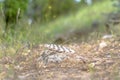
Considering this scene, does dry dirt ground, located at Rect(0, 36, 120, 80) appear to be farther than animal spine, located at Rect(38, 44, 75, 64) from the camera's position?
No

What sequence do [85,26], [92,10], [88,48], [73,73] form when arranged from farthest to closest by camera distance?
1. [92,10]
2. [85,26]
3. [88,48]
4. [73,73]

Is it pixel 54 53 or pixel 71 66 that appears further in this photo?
pixel 54 53

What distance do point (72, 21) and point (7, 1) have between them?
3886 millimetres

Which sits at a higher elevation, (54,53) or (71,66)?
(54,53)

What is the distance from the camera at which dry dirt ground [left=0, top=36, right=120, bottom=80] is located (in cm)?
303

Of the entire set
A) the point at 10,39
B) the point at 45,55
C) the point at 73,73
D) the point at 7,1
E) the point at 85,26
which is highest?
the point at 7,1

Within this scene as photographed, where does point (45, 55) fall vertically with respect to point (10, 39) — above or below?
below

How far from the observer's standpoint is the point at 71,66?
3.42m

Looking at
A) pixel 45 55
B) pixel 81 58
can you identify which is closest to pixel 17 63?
pixel 45 55

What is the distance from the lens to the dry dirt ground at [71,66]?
119 inches

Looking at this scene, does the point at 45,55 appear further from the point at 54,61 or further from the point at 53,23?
the point at 53,23

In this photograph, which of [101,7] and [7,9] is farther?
[101,7]

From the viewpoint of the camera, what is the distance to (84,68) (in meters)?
3.30

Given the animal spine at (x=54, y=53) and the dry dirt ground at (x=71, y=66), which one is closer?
the dry dirt ground at (x=71, y=66)
